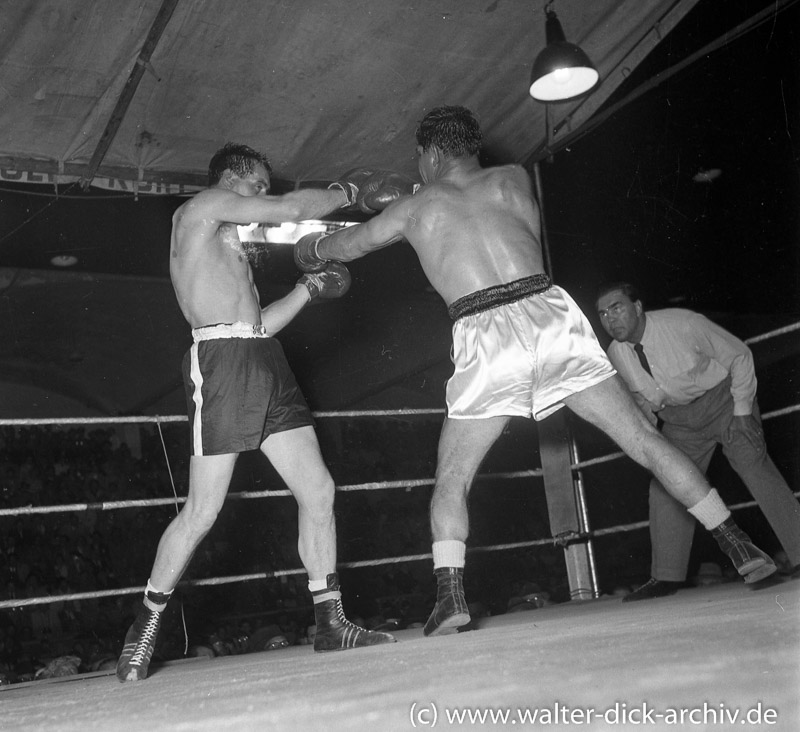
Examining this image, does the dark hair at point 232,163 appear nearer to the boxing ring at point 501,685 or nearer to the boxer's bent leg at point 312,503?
the boxer's bent leg at point 312,503

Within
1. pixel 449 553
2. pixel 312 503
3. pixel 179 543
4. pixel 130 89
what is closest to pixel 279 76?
pixel 130 89

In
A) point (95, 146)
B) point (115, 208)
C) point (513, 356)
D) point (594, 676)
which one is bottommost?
point (594, 676)

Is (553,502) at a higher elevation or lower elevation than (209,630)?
higher

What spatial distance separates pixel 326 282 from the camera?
2.52m

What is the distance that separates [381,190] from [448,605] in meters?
1.37

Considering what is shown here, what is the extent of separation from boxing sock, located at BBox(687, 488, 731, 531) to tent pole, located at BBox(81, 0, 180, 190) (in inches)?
81.0

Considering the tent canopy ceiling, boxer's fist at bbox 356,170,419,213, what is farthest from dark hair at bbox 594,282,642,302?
boxer's fist at bbox 356,170,419,213

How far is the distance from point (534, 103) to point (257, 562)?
5083 millimetres

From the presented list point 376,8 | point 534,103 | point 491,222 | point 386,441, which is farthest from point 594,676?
point 386,441

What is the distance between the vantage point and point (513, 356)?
1912mm

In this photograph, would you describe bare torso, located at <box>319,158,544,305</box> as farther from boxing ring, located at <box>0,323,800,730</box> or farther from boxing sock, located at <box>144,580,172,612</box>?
boxing sock, located at <box>144,580,172,612</box>

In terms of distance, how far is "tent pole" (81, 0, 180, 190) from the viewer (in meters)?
2.45

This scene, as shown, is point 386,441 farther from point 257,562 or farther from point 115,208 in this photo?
point 115,208

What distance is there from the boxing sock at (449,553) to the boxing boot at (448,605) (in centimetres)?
1
